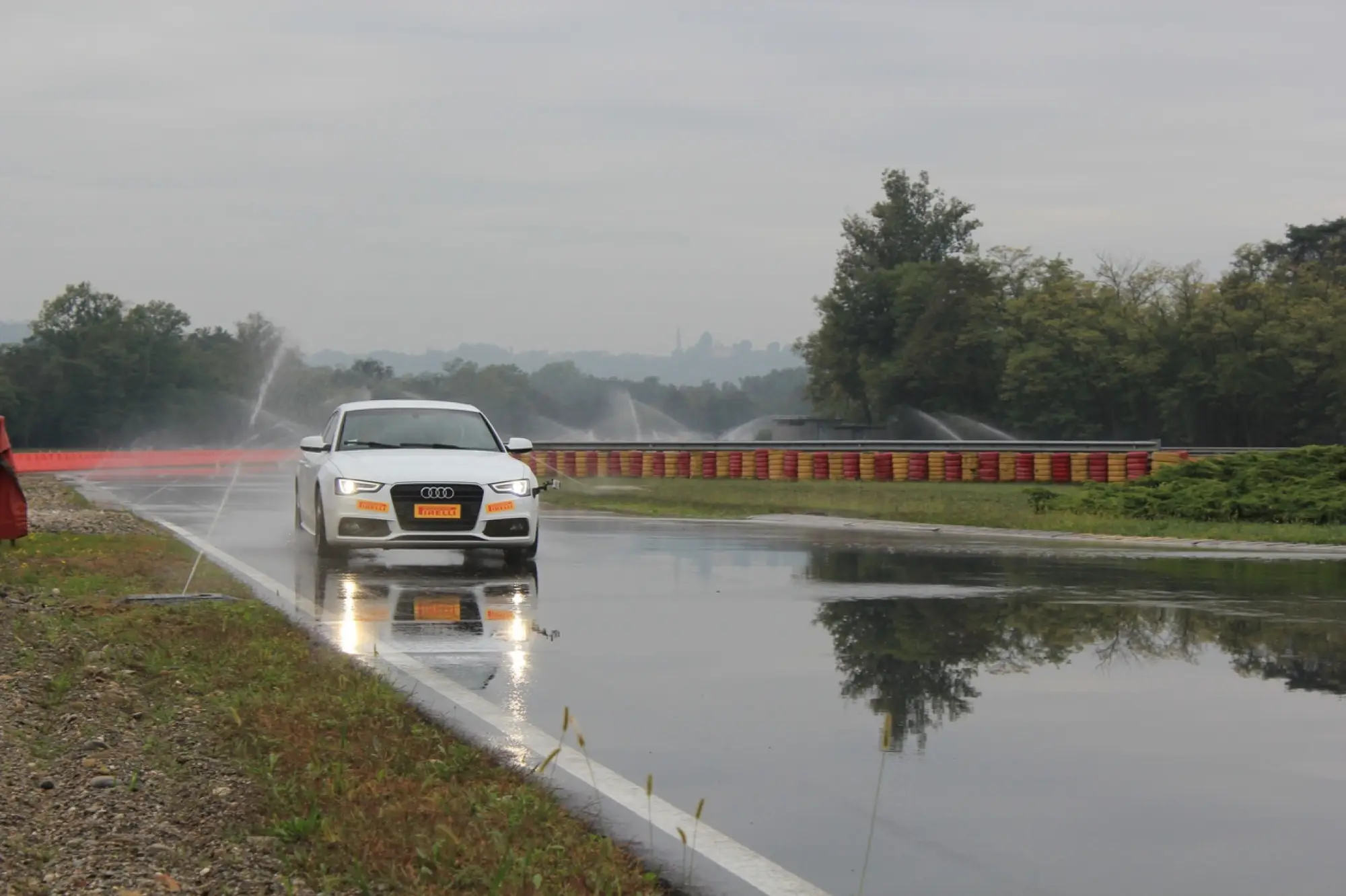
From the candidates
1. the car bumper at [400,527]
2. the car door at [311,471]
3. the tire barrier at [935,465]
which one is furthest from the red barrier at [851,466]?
the car bumper at [400,527]

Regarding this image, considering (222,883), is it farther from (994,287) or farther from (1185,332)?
(994,287)

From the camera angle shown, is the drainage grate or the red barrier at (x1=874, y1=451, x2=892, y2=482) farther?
the red barrier at (x1=874, y1=451, x2=892, y2=482)

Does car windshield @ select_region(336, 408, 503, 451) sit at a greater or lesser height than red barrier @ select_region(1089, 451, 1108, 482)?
greater

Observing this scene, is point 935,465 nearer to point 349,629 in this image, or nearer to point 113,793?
point 349,629

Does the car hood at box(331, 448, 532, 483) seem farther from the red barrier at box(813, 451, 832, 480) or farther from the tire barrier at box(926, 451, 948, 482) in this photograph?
the red barrier at box(813, 451, 832, 480)

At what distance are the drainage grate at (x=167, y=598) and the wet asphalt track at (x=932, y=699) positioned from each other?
0.77 m

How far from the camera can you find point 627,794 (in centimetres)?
718

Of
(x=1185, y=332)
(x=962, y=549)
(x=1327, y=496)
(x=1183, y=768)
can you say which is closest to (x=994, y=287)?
(x=1185, y=332)

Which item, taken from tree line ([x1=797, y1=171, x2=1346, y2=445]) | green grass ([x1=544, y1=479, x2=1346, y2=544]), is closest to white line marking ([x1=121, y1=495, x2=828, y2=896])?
green grass ([x1=544, y1=479, x2=1346, y2=544])

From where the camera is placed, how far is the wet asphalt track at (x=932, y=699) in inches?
251

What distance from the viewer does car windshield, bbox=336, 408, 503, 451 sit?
19.0 metres

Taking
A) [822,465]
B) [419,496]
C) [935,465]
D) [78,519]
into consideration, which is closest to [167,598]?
[419,496]

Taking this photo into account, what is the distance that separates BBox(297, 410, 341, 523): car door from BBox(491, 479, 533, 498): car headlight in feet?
6.41

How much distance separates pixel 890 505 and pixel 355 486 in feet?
56.0
